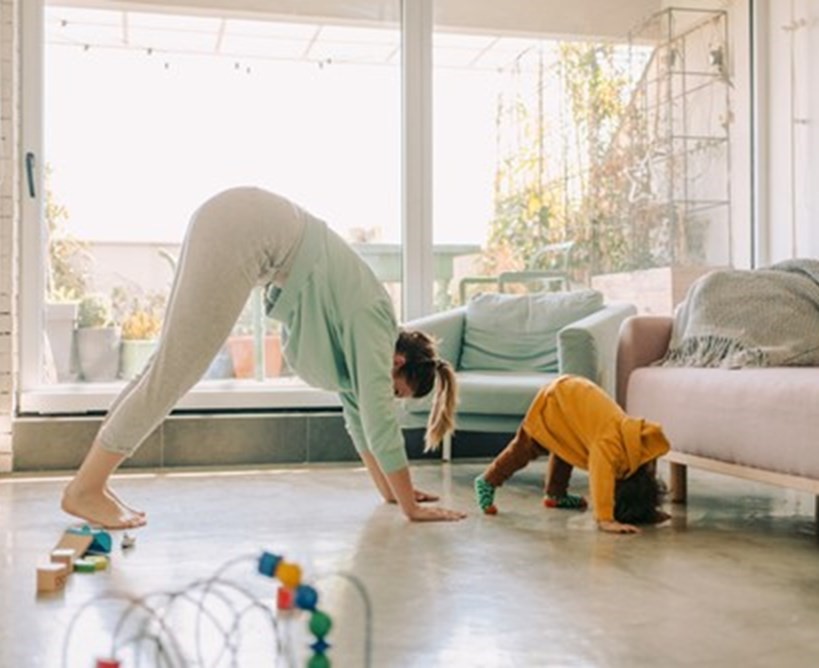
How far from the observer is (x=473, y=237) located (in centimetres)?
470

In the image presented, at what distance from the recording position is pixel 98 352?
4438mm

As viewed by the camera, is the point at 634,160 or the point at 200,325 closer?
the point at 200,325

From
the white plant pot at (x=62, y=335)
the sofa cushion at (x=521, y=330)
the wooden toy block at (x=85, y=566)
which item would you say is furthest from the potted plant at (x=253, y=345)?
the wooden toy block at (x=85, y=566)

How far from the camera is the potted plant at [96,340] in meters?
4.41

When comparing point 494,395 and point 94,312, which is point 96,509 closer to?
A: point 494,395

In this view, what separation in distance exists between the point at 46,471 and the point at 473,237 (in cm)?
221

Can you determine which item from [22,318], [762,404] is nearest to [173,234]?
[22,318]

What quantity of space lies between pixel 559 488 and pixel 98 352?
7.77 feet

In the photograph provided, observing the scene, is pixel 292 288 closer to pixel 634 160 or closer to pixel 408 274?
pixel 408 274

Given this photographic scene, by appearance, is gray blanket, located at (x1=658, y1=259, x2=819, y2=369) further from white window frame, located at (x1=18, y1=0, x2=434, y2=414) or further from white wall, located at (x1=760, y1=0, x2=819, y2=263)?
white window frame, located at (x1=18, y1=0, x2=434, y2=414)

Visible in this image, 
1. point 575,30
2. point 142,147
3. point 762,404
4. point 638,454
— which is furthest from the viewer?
point 575,30

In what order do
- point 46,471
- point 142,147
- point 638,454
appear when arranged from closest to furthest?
1. point 638,454
2. point 46,471
3. point 142,147

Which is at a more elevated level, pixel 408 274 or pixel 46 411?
pixel 408 274

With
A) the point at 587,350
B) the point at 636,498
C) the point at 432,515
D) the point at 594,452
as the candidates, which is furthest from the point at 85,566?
the point at 587,350
